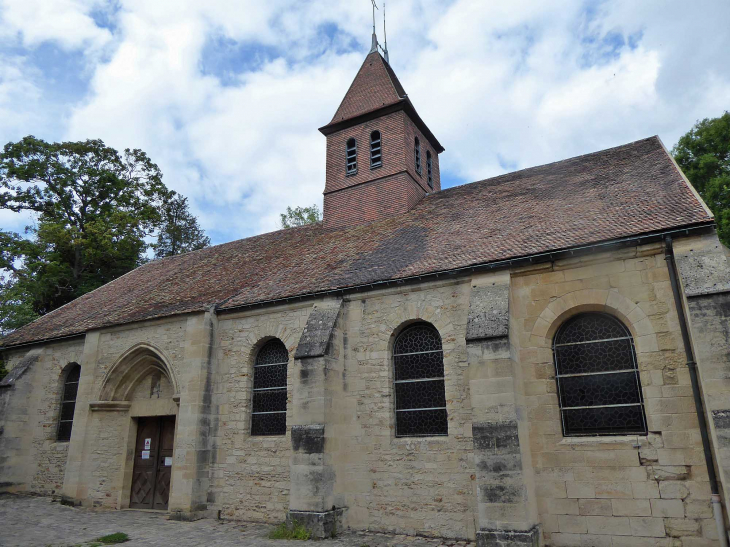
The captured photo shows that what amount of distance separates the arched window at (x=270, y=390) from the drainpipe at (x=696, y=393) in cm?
794

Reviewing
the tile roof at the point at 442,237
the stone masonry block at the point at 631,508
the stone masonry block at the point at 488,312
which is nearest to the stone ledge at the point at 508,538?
the stone masonry block at the point at 631,508

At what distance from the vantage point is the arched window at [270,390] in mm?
11812

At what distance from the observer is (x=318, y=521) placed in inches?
372

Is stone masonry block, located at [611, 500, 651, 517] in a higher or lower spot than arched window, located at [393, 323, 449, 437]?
lower

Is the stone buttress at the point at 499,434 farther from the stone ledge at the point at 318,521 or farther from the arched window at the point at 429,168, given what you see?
the arched window at the point at 429,168

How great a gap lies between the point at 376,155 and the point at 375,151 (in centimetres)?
23

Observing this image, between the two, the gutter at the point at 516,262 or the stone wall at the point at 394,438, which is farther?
the stone wall at the point at 394,438

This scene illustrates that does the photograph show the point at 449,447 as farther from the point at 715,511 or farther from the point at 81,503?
the point at 81,503

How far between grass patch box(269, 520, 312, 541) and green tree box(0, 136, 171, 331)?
18.8 meters

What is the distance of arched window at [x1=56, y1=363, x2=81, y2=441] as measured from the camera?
618 inches

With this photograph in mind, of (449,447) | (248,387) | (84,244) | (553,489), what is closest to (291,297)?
(248,387)

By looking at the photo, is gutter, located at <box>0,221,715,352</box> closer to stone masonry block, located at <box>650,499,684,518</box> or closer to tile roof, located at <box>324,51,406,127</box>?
stone masonry block, located at <box>650,499,684,518</box>

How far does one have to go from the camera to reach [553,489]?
8.66 m

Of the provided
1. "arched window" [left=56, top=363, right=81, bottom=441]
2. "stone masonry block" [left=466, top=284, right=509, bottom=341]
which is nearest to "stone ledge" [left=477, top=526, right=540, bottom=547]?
"stone masonry block" [left=466, top=284, right=509, bottom=341]
